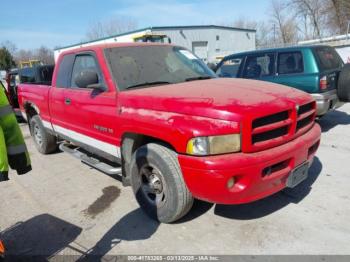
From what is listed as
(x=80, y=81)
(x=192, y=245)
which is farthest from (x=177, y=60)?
(x=192, y=245)

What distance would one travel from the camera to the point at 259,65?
24.6 ft

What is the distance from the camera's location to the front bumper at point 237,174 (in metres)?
2.83

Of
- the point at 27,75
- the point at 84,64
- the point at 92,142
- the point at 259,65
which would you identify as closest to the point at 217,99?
the point at 92,142

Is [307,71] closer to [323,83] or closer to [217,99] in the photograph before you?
[323,83]

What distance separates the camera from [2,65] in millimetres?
51875

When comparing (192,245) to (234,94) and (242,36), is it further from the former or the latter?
(242,36)

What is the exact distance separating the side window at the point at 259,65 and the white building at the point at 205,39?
85.6ft

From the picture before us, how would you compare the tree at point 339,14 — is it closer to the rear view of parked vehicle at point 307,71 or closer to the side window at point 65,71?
the rear view of parked vehicle at point 307,71

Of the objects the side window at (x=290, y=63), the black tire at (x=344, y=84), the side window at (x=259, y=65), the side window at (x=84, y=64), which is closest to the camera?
the side window at (x=84, y=64)

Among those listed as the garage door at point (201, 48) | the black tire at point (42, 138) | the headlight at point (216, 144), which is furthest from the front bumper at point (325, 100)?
the garage door at point (201, 48)

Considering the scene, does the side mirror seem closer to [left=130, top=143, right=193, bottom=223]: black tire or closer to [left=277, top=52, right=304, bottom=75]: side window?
[left=130, top=143, right=193, bottom=223]: black tire

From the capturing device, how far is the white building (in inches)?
1372

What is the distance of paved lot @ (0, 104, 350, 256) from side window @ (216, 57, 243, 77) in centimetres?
356

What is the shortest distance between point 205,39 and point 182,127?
37152 millimetres
